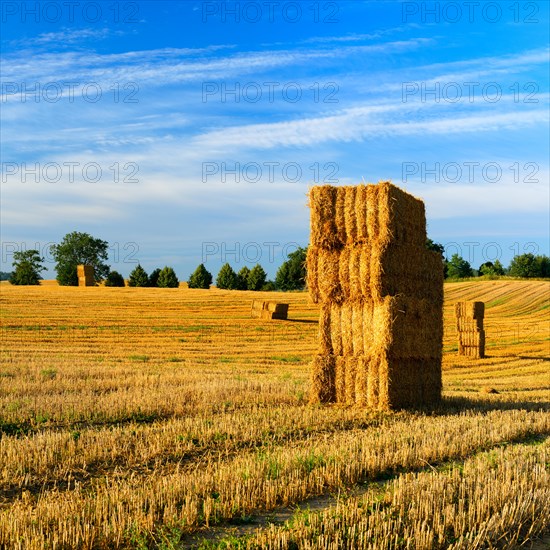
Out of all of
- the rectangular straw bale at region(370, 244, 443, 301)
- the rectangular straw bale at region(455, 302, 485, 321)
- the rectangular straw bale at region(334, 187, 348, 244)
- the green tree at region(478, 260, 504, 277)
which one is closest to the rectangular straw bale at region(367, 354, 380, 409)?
the rectangular straw bale at region(370, 244, 443, 301)

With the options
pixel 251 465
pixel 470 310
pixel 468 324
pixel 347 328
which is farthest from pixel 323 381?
pixel 470 310

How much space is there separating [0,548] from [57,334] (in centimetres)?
2519

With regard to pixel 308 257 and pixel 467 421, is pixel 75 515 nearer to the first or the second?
pixel 467 421

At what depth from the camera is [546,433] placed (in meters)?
10.8

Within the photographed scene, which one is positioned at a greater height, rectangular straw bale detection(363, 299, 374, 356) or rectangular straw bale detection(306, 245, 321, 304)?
rectangular straw bale detection(306, 245, 321, 304)

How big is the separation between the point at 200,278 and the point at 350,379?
4721 cm

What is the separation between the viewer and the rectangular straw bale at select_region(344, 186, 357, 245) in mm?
13102

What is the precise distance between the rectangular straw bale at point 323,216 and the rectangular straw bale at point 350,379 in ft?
7.85

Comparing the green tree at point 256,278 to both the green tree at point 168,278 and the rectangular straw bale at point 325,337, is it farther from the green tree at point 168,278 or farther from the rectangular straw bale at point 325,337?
the rectangular straw bale at point 325,337

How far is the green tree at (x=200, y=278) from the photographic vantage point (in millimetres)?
59500

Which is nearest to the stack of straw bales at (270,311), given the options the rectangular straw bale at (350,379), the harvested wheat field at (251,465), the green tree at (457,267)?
the harvested wheat field at (251,465)

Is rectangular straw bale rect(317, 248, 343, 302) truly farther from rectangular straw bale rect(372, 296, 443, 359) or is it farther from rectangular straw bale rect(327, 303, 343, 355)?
rectangular straw bale rect(372, 296, 443, 359)

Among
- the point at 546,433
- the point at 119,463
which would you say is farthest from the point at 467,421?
the point at 119,463

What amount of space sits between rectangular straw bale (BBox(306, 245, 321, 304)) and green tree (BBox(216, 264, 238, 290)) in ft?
158
